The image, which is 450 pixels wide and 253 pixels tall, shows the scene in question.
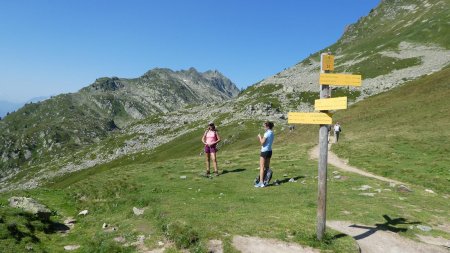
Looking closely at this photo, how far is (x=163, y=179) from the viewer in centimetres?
2930

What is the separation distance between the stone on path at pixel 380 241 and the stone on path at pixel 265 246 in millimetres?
2579

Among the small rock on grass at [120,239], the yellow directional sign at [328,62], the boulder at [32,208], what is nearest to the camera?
the yellow directional sign at [328,62]

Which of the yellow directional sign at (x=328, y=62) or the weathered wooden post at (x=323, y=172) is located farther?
the yellow directional sign at (x=328, y=62)

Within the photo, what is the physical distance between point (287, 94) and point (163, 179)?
473 feet

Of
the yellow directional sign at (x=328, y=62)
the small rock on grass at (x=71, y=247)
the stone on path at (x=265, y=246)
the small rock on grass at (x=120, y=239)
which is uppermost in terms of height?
the yellow directional sign at (x=328, y=62)

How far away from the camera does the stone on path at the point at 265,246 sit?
43.7 ft

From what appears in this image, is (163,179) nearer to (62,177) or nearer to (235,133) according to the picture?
(235,133)

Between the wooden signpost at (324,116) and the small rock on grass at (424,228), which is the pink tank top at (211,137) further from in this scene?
the small rock on grass at (424,228)

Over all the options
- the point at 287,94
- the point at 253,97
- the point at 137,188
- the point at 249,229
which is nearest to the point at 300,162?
the point at 137,188

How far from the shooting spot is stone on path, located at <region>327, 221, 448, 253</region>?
1428 centimetres

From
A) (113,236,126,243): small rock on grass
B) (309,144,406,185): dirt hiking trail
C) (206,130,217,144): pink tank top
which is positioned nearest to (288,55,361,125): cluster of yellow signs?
(113,236,126,243): small rock on grass

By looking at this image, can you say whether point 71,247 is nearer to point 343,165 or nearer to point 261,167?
point 261,167

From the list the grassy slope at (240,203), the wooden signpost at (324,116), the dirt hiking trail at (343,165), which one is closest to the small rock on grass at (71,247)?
the grassy slope at (240,203)

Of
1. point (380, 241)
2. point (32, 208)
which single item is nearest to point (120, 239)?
point (32, 208)
